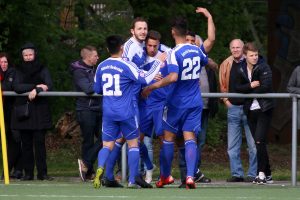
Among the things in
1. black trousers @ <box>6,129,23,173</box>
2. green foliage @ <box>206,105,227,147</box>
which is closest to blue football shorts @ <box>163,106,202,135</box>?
black trousers @ <box>6,129,23,173</box>

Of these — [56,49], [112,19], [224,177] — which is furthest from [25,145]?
[112,19]

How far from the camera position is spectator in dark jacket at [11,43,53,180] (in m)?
20.0

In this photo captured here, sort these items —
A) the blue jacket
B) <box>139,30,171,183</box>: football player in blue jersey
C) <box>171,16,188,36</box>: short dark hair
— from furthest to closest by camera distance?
1. the blue jacket
2. <box>139,30,171,183</box>: football player in blue jersey
3. <box>171,16,188,36</box>: short dark hair

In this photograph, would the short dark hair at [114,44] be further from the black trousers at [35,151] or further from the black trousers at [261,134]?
the black trousers at [35,151]

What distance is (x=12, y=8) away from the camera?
24.1m

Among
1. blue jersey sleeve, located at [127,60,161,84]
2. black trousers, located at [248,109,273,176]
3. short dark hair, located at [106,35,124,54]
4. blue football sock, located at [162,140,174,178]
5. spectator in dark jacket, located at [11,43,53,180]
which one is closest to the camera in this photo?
blue jersey sleeve, located at [127,60,161,84]

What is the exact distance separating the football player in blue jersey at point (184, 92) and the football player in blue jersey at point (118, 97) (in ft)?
1.26

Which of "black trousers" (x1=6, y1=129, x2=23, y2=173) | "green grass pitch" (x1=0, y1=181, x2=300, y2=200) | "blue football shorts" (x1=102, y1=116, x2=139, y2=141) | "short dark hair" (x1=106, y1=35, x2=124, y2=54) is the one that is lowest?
"green grass pitch" (x1=0, y1=181, x2=300, y2=200)

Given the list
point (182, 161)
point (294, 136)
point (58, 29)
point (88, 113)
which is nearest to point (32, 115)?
point (88, 113)

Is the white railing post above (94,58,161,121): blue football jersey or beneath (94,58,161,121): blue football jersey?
beneath

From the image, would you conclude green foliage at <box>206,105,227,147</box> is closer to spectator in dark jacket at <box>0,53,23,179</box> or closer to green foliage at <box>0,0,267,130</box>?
green foliage at <box>0,0,267,130</box>

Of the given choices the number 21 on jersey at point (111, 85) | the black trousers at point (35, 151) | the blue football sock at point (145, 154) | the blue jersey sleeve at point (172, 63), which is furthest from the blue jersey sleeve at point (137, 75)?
the black trousers at point (35, 151)

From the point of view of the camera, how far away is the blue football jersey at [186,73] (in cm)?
1697

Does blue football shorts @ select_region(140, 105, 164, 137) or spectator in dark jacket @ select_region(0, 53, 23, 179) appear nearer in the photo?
blue football shorts @ select_region(140, 105, 164, 137)
